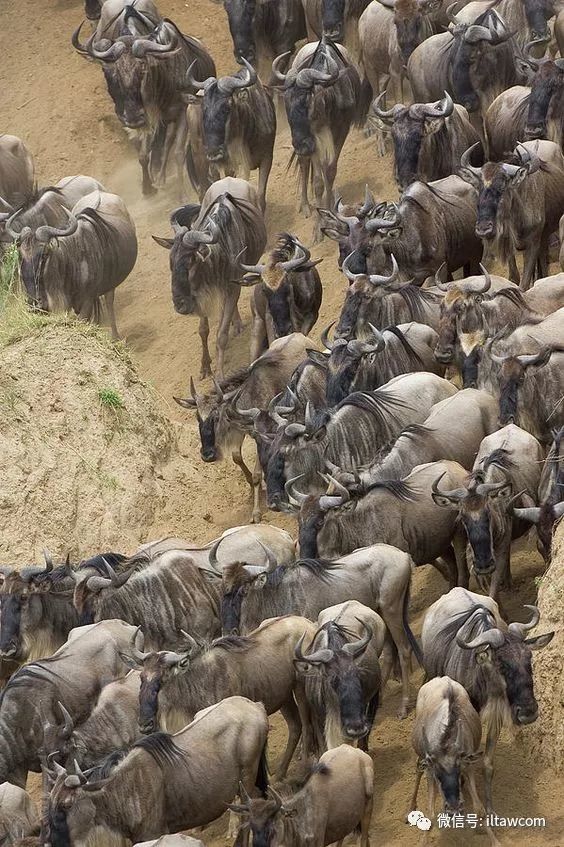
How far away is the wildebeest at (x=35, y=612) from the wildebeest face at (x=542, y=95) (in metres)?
7.98

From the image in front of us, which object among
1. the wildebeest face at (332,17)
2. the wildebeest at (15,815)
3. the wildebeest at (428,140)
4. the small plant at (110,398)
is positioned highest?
the wildebeest face at (332,17)

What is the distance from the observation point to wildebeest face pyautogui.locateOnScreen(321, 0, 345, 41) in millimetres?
22844

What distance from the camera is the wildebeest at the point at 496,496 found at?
44.5 feet

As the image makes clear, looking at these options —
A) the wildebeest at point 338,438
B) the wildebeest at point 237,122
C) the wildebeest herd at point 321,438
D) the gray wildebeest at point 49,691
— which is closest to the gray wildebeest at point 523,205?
the wildebeest herd at point 321,438

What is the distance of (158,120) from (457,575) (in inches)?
398

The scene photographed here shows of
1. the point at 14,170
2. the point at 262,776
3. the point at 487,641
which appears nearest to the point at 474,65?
the point at 14,170

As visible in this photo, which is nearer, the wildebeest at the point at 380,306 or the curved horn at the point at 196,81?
the wildebeest at the point at 380,306

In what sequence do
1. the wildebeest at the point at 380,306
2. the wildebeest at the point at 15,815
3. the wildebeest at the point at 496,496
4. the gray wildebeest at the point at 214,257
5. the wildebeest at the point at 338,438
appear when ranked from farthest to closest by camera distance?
the gray wildebeest at the point at 214,257, the wildebeest at the point at 380,306, the wildebeest at the point at 338,438, the wildebeest at the point at 496,496, the wildebeest at the point at 15,815

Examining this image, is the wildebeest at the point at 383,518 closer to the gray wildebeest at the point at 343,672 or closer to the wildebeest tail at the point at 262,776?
the gray wildebeest at the point at 343,672

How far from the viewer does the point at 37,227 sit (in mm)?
19969

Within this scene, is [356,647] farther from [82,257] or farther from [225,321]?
[82,257]

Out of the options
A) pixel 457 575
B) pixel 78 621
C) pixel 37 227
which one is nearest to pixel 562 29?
pixel 37 227

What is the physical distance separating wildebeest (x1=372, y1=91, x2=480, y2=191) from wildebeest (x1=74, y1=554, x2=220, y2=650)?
6.86m

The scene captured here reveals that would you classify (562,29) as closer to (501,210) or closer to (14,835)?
(501,210)
